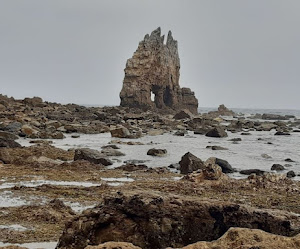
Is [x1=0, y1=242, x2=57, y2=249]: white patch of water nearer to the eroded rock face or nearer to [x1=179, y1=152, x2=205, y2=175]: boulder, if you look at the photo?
[x1=179, y1=152, x2=205, y2=175]: boulder

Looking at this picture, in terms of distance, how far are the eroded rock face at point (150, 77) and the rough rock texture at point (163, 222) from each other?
72.0 metres

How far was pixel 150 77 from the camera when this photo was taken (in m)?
80.2

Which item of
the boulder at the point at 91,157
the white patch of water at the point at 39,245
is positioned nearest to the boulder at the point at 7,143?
the boulder at the point at 91,157

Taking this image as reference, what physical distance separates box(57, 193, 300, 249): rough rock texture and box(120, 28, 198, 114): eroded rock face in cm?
7204

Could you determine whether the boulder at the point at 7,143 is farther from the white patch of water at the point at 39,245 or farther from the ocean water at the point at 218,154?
the white patch of water at the point at 39,245

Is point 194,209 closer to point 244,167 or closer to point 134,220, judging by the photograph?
point 134,220

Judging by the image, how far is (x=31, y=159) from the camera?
642 inches

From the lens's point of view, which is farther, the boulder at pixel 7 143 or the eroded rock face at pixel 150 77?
the eroded rock face at pixel 150 77

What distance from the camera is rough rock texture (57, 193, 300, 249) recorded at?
5.20 m

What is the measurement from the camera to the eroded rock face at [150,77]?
78.7 m

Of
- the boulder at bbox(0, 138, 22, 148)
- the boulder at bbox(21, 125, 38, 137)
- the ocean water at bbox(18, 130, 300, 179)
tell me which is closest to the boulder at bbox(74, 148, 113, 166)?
the ocean water at bbox(18, 130, 300, 179)

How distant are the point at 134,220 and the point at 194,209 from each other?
0.88m

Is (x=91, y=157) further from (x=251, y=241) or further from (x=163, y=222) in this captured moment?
(x=251, y=241)

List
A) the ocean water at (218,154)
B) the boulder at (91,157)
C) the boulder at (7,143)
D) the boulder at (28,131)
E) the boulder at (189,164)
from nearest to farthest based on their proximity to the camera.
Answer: the boulder at (189,164) → the boulder at (91,157) → the ocean water at (218,154) → the boulder at (7,143) → the boulder at (28,131)
